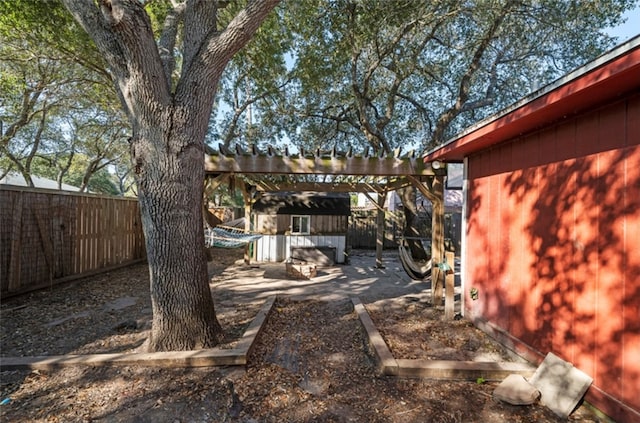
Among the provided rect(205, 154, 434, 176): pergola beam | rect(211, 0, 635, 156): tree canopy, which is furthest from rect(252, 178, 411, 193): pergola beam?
rect(205, 154, 434, 176): pergola beam

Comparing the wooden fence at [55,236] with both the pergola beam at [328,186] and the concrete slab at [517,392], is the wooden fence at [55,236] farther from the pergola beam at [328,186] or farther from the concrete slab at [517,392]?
the concrete slab at [517,392]

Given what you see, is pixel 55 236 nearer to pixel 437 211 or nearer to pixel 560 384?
pixel 437 211

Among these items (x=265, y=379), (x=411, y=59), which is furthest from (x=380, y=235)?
(x=265, y=379)

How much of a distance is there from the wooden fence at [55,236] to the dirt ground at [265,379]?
67cm

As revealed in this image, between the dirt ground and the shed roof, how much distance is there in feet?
7.06

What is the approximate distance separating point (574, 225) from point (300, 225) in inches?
286

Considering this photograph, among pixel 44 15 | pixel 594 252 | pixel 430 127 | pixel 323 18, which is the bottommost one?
pixel 594 252

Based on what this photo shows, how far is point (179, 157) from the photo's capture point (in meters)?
2.59

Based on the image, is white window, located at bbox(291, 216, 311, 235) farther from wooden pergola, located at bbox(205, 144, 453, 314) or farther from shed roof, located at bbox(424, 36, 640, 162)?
shed roof, located at bbox(424, 36, 640, 162)

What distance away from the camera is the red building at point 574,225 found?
6.03 ft

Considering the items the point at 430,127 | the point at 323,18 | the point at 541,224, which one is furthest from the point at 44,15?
the point at 430,127

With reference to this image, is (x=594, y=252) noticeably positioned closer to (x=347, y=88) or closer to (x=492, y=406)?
(x=492, y=406)

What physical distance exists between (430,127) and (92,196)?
9.45 metres

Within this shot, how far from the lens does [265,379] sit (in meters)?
2.33
